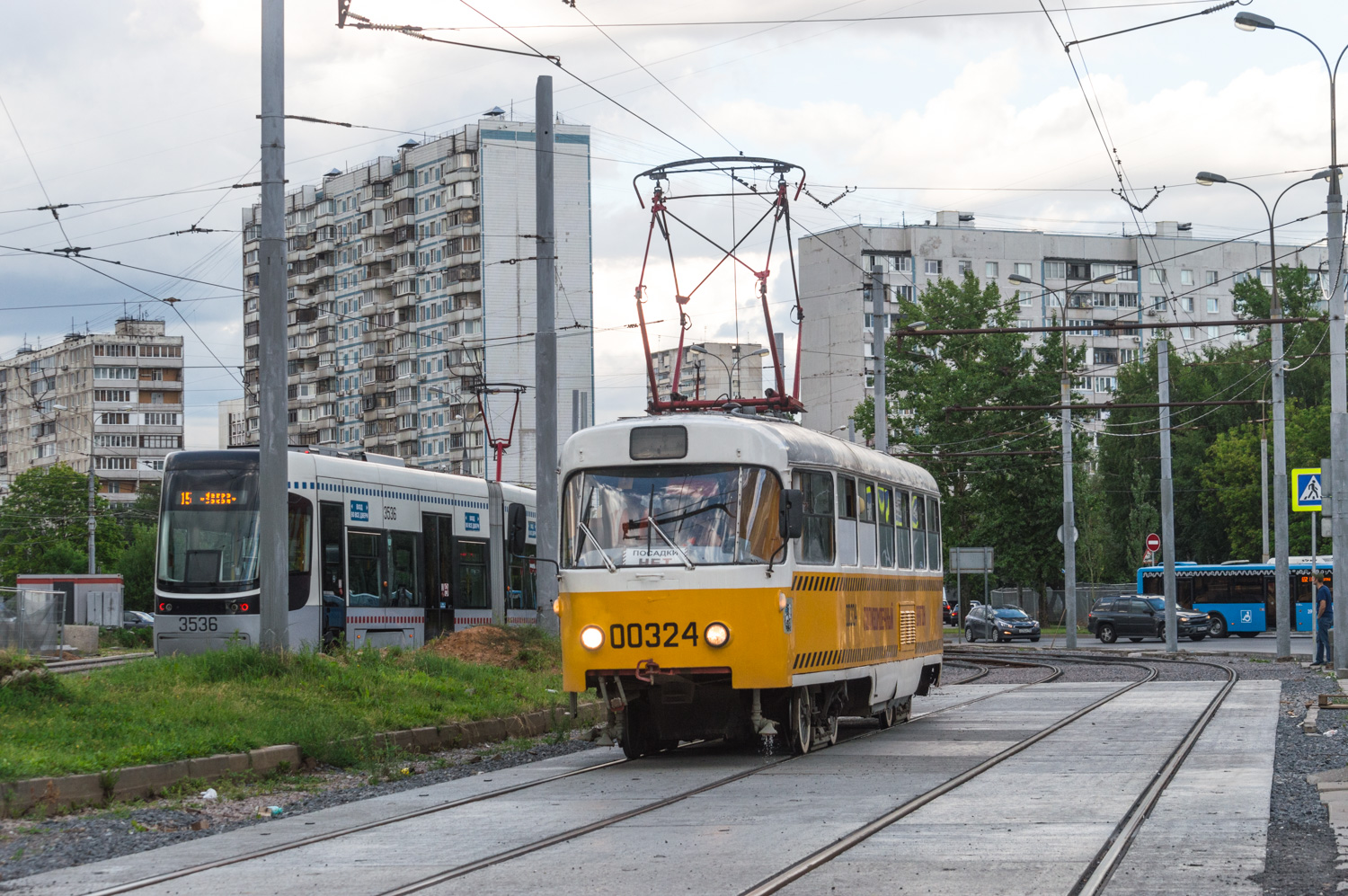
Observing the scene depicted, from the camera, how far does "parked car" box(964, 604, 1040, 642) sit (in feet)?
182

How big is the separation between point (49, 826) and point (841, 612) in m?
7.77

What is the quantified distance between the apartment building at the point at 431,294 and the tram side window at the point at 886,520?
73.7m

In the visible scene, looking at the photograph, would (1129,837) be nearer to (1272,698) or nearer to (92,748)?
(92,748)

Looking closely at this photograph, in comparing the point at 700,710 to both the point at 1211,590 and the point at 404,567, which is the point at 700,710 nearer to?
the point at 404,567

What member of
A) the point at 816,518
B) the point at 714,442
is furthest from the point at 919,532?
A: the point at 714,442

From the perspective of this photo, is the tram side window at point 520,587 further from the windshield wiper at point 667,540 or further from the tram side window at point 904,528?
the windshield wiper at point 667,540

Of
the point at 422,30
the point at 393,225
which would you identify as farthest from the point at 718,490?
the point at 393,225

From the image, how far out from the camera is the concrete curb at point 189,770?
1101 centimetres

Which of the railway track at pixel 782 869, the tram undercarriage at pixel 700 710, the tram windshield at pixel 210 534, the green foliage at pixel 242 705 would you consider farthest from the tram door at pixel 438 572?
the tram undercarriage at pixel 700 710

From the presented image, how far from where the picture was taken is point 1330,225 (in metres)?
27.3

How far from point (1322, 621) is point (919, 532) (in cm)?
1501

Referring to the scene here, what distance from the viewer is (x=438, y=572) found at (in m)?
28.4

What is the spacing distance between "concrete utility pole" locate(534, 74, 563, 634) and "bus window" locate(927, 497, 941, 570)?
15.9 ft

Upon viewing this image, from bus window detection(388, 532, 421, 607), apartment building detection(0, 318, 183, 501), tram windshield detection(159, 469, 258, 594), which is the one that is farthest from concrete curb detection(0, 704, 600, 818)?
apartment building detection(0, 318, 183, 501)
